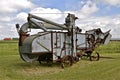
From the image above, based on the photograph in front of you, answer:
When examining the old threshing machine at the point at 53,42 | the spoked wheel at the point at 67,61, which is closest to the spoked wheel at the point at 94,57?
the old threshing machine at the point at 53,42

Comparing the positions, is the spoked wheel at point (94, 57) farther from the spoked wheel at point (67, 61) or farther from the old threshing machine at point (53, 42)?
the spoked wheel at point (67, 61)

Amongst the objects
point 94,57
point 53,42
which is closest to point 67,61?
point 53,42

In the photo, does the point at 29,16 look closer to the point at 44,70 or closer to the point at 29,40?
the point at 29,40

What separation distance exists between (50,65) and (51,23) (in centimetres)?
325

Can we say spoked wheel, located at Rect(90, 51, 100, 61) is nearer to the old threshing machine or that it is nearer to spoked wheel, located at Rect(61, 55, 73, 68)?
the old threshing machine

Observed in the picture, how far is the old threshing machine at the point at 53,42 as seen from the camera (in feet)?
61.8

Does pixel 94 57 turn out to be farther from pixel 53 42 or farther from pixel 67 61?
pixel 53 42

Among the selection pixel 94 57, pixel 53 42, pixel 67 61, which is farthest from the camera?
pixel 94 57

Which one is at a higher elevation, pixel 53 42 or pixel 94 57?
pixel 53 42

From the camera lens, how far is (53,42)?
1977 centimetres

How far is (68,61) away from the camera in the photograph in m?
20.9

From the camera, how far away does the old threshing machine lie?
61.8 feet

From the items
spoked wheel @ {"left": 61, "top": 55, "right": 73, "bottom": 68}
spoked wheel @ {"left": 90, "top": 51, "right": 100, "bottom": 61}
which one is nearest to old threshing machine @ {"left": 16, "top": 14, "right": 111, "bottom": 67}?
spoked wheel @ {"left": 61, "top": 55, "right": 73, "bottom": 68}

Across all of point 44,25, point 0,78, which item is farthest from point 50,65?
point 0,78
